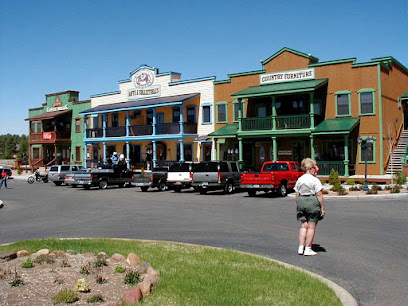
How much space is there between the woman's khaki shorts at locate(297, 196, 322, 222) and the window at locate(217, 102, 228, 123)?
27.3 meters

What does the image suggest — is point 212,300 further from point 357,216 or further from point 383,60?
point 383,60

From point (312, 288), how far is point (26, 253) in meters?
5.10

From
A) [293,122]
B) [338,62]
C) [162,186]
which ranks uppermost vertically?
[338,62]

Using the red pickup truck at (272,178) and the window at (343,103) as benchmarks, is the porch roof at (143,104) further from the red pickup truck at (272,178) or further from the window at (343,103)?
the red pickup truck at (272,178)

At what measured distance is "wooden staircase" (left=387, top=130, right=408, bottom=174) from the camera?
28.5m

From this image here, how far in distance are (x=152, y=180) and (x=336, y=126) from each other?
39.3 ft

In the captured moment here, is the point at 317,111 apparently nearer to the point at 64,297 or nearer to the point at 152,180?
the point at 152,180

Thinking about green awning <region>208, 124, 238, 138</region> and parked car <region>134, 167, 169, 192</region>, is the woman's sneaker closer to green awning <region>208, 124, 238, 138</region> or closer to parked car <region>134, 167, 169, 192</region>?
parked car <region>134, 167, 169, 192</region>

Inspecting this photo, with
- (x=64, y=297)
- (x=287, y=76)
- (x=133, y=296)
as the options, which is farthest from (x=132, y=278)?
(x=287, y=76)

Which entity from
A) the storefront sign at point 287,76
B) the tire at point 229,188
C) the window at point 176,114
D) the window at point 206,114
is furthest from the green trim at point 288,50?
the tire at point 229,188

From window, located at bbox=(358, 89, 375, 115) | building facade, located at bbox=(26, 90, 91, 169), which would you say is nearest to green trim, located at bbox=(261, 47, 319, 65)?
window, located at bbox=(358, 89, 375, 115)

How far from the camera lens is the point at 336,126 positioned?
28.3m

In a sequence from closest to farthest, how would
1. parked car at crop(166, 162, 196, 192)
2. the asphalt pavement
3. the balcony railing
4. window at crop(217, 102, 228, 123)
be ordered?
1. the asphalt pavement
2. parked car at crop(166, 162, 196, 192)
3. the balcony railing
4. window at crop(217, 102, 228, 123)

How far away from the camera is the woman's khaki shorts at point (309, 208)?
8.55 metres
